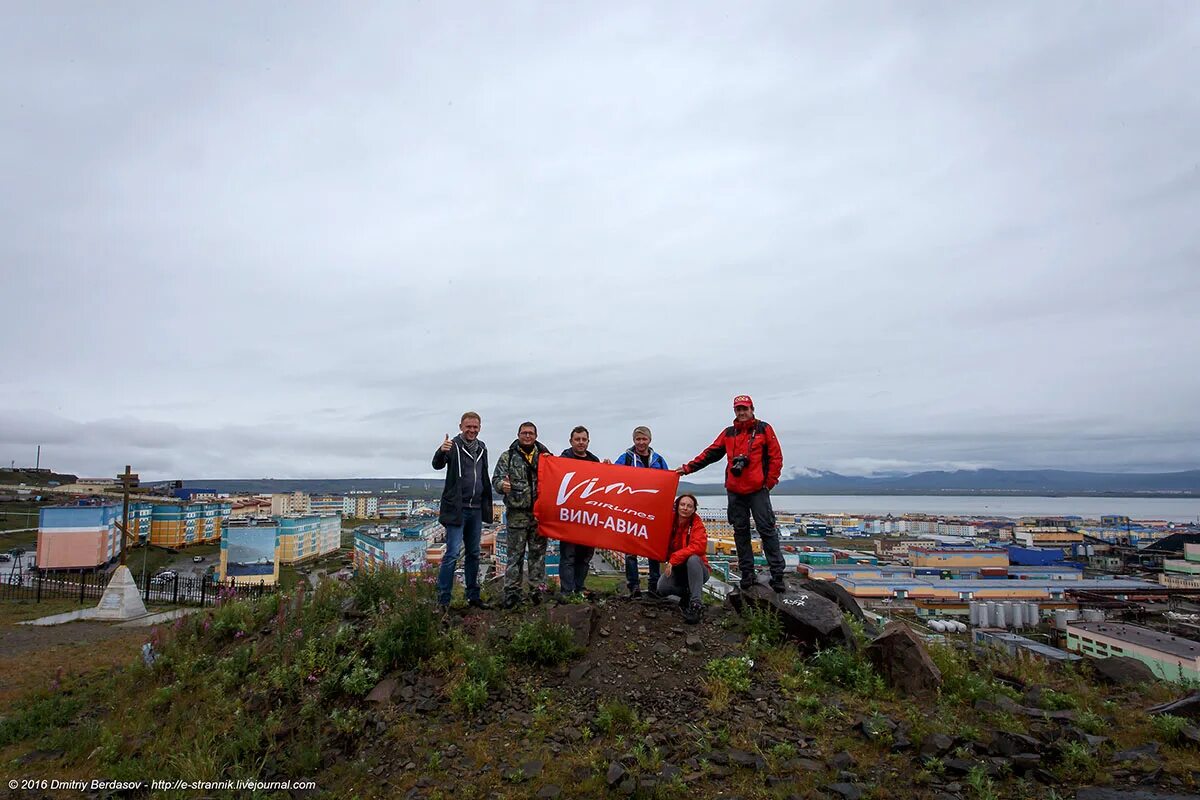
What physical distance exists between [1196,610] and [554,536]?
4209cm

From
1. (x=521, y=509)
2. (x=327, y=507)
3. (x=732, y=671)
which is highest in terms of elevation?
(x=521, y=509)

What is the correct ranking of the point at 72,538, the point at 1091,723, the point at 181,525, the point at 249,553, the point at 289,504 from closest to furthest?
1. the point at 1091,723
2. the point at 72,538
3. the point at 249,553
4. the point at 181,525
5. the point at 289,504

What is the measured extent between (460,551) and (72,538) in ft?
152

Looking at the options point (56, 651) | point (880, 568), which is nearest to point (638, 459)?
point (56, 651)

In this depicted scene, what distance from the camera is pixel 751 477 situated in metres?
7.36

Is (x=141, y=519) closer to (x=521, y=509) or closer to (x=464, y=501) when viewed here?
(x=464, y=501)

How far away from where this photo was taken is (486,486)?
8.05 meters

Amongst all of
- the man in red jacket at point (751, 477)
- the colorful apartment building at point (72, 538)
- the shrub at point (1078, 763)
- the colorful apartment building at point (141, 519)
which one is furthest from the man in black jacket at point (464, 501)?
the colorful apartment building at point (141, 519)

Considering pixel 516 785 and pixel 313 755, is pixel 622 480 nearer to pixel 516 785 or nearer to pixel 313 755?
pixel 516 785

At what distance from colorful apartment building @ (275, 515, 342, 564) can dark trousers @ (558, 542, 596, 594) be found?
46.5 m

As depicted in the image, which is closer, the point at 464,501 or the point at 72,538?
the point at 464,501

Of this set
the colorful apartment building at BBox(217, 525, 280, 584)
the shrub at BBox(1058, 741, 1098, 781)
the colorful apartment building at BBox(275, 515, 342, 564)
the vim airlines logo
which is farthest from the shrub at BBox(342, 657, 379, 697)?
the colorful apartment building at BBox(275, 515, 342, 564)

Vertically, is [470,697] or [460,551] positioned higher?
[460,551]

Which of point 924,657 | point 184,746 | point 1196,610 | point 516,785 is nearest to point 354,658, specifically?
point 184,746
